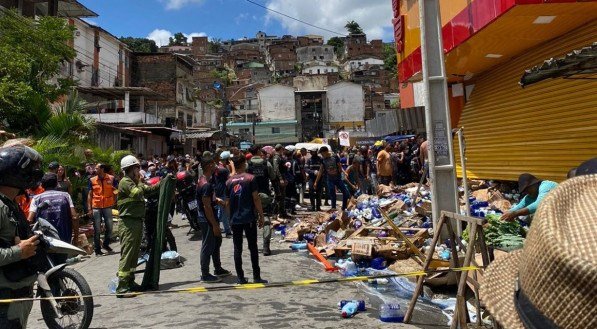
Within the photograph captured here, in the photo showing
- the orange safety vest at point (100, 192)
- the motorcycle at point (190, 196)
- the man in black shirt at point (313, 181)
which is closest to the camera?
the orange safety vest at point (100, 192)

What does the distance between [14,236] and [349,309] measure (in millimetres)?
3492

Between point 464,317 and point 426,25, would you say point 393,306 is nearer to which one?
point 464,317

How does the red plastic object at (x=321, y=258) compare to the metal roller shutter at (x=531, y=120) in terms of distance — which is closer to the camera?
the red plastic object at (x=321, y=258)

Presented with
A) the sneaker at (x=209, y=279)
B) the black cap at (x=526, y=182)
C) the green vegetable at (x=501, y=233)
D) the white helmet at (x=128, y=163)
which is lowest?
the sneaker at (x=209, y=279)

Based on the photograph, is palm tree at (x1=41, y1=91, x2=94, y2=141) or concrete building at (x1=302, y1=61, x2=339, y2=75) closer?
palm tree at (x1=41, y1=91, x2=94, y2=141)

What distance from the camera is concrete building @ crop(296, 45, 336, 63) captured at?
106m

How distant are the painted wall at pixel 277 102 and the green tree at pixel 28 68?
4777 centimetres

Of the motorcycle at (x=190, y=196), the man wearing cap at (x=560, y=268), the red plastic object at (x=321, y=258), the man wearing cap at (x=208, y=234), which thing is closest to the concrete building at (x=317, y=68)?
the motorcycle at (x=190, y=196)

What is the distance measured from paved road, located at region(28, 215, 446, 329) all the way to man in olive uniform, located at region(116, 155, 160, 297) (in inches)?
11.3

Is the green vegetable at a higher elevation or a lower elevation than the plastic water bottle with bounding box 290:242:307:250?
higher

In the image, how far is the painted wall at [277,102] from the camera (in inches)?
2532

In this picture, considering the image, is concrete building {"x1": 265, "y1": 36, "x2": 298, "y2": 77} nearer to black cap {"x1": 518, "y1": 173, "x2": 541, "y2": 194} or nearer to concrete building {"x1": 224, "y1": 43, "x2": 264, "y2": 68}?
concrete building {"x1": 224, "y1": 43, "x2": 264, "y2": 68}

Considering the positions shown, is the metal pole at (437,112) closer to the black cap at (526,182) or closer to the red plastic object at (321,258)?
the black cap at (526,182)

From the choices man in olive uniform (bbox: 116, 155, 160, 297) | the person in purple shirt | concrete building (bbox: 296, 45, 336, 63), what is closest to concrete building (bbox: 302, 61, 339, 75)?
concrete building (bbox: 296, 45, 336, 63)
